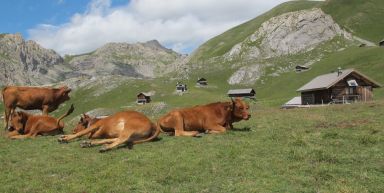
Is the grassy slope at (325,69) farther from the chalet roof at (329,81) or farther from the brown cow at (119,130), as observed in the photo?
the brown cow at (119,130)

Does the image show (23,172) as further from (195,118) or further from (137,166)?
(195,118)

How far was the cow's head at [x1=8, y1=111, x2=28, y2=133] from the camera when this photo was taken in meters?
19.0

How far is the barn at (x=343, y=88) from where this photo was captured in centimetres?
8769

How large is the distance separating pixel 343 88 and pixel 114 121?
3238 inches

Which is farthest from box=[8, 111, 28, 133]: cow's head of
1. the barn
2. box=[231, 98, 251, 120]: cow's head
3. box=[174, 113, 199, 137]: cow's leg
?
the barn

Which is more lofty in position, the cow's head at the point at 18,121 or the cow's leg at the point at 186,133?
the cow's head at the point at 18,121

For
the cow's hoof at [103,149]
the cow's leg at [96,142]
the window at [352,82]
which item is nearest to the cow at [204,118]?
the cow's leg at [96,142]

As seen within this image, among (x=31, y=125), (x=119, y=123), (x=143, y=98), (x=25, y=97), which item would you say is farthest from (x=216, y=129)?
→ (x=143, y=98)

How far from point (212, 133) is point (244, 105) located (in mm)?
2100

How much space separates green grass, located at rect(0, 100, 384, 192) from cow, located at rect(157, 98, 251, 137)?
186cm

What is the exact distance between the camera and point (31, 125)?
19.8 m

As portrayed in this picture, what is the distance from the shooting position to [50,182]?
10.6 meters

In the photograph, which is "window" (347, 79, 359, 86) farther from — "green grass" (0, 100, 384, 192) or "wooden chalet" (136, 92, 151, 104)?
"wooden chalet" (136, 92, 151, 104)

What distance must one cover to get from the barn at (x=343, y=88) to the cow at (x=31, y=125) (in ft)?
242
